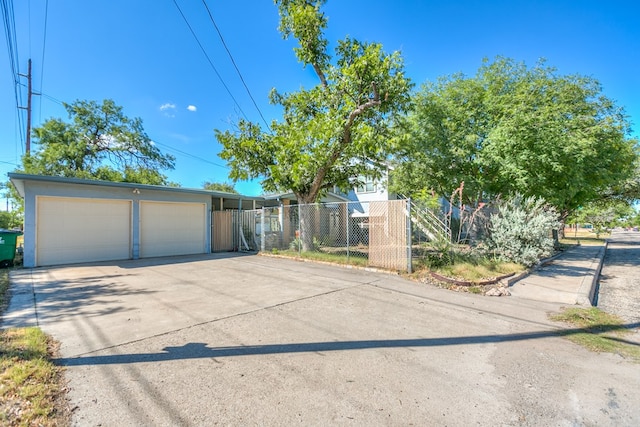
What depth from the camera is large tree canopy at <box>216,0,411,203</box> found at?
9.60m

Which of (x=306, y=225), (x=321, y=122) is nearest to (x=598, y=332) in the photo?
(x=321, y=122)

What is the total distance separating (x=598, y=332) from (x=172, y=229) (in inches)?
520

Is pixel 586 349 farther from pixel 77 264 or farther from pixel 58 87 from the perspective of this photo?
pixel 58 87

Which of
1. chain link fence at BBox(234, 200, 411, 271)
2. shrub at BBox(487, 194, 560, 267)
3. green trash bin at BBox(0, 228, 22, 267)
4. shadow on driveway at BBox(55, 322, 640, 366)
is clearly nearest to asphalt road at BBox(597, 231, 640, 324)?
shrub at BBox(487, 194, 560, 267)

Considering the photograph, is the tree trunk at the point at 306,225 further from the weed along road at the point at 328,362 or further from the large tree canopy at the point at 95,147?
the large tree canopy at the point at 95,147

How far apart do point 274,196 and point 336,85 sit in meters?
8.13

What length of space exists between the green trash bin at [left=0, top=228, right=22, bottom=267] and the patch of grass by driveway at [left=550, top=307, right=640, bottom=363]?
13.8 metres

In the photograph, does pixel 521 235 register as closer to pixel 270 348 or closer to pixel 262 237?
pixel 270 348

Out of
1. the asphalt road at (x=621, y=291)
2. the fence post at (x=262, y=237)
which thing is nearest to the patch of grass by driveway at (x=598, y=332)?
the asphalt road at (x=621, y=291)

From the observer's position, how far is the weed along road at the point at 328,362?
224 cm

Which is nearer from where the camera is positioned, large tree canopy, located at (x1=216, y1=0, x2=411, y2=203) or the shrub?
the shrub

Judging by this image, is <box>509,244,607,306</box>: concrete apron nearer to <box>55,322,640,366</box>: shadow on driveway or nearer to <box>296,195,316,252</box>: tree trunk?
<box>55,322,640,366</box>: shadow on driveway

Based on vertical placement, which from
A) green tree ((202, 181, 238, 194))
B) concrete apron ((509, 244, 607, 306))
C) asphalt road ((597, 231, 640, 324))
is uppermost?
green tree ((202, 181, 238, 194))

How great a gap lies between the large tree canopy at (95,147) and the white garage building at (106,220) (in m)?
10.3
